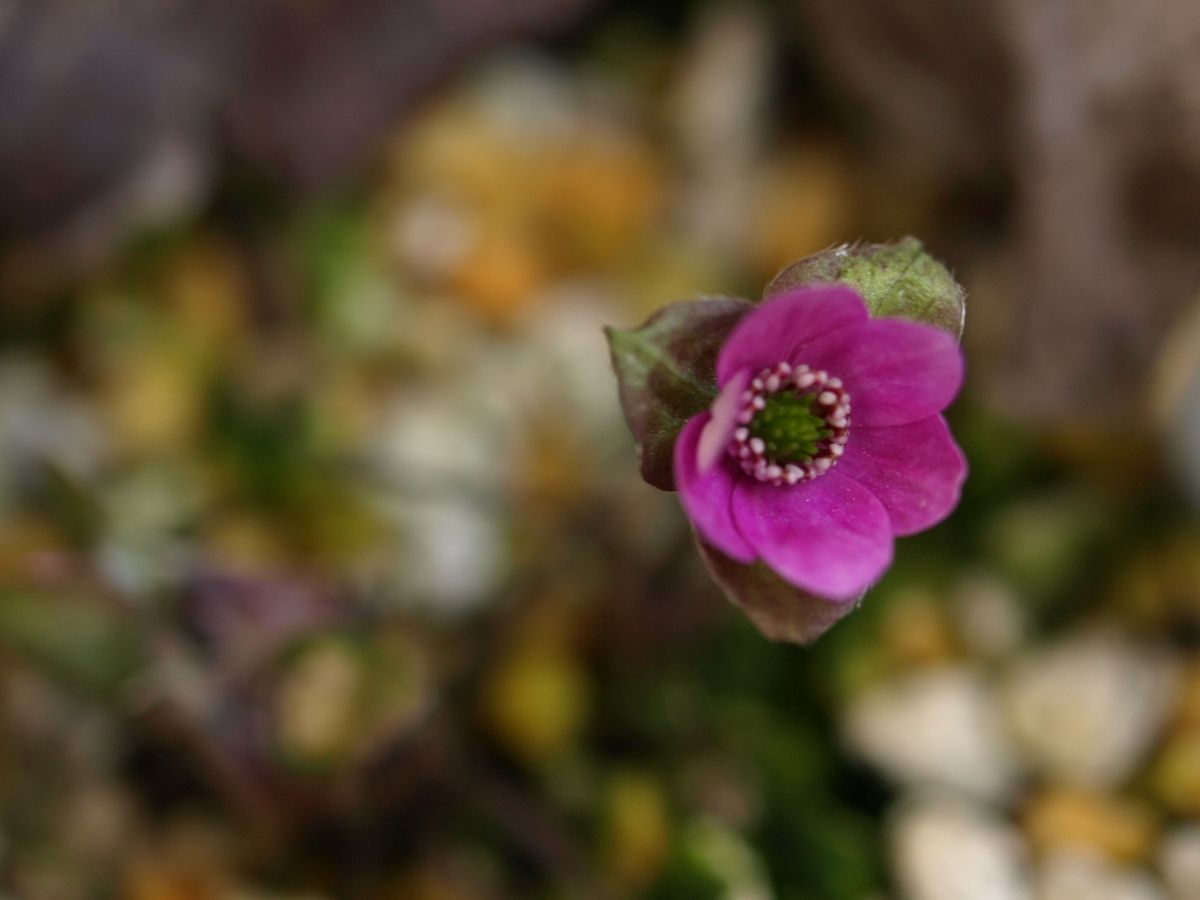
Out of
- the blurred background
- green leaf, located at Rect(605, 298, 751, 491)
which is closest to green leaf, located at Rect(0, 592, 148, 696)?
the blurred background

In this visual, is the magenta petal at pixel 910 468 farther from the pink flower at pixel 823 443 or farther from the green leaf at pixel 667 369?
the green leaf at pixel 667 369

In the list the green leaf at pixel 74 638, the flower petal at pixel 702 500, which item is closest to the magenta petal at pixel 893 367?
the flower petal at pixel 702 500

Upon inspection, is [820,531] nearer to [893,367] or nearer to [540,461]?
[893,367]

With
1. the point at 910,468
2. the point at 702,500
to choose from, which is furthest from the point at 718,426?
the point at 910,468

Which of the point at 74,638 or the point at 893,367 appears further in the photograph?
the point at 74,638

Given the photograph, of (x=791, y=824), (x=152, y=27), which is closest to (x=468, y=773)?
(x=791, y=824)
